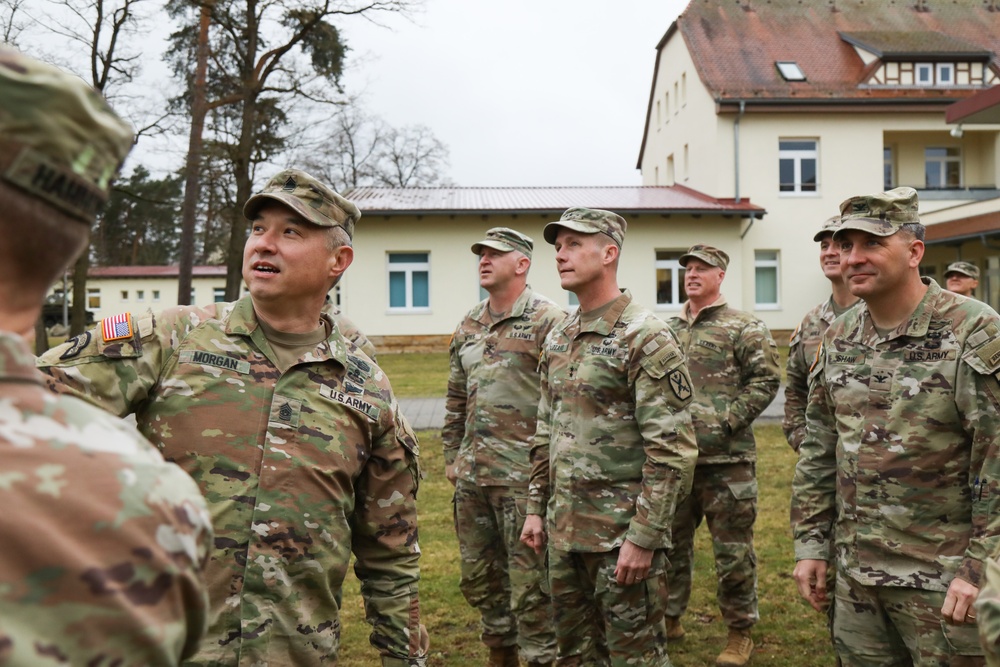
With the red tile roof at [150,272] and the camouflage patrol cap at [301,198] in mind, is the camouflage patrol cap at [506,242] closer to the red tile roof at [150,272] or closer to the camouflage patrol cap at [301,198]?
the camouflage patrol cap at [301,198]

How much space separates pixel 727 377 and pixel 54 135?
5.11 m

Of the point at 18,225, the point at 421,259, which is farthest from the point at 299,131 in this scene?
the point at 18,225

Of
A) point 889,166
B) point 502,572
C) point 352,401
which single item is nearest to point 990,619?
point 352,401

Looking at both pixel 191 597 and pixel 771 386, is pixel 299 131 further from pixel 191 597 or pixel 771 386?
pixel 191 597

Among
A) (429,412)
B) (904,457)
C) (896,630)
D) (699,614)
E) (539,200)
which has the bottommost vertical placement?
(699,614)

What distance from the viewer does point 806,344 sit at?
18.8 ft

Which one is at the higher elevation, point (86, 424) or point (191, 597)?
point (86, 424)

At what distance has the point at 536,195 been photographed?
25.7 meters

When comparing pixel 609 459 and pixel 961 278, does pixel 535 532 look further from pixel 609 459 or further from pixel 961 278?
pixel 961 278

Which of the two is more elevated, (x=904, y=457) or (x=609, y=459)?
(x=904, y=457)

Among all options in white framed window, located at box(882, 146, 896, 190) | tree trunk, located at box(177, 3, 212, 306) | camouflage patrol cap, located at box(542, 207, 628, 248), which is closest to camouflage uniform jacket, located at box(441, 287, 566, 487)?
camouflage patrol cap, located at box(542, 207, 628, 248)

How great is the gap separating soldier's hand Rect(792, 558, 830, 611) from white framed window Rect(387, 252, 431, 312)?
2054cm

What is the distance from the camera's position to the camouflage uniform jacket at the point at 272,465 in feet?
7.86

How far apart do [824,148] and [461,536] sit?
23373mm
